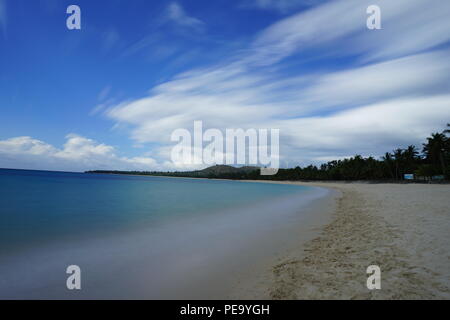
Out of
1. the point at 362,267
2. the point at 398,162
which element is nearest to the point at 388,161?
the point at 398,162

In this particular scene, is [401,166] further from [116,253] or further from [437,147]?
[116,253]

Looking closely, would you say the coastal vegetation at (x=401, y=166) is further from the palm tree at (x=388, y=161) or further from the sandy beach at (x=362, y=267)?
the sandy beach at (x=362, y=267)

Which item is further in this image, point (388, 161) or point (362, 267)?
point (388, 161)

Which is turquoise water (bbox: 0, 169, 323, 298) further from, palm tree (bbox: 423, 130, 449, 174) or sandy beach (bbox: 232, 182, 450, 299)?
palm tree (bbox: 423, 130, 449, 174)

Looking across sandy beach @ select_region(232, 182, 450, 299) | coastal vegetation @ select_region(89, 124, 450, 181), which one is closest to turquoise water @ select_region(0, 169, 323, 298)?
sandy beach @ select_region(232, 182, 450, 299)

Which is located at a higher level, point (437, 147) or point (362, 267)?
point (437, 147)

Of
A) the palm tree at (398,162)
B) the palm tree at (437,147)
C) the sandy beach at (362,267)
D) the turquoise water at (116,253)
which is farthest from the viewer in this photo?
the palm tree at (398,162)

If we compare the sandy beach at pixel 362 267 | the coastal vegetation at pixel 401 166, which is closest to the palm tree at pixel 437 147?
the coastal vegetation at pixel 401 166

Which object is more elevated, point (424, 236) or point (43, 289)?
point (424, 236)

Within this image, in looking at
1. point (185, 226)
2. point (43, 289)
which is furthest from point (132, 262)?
point (185, 226)

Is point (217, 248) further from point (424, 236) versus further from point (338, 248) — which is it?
point (424, 236)

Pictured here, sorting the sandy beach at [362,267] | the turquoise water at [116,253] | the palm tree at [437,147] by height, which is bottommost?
the turquoise water at [116,253]

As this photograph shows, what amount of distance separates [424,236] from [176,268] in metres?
7.23
